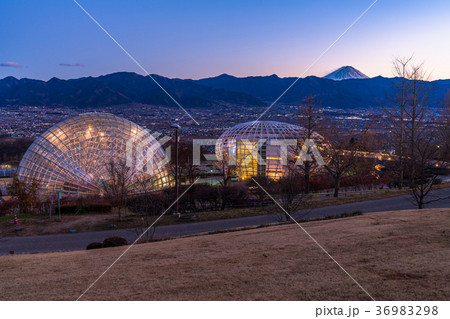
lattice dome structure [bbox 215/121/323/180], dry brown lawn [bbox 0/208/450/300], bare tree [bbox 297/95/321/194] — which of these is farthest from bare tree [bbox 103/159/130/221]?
bare tree [bbox 297/95/321/194]

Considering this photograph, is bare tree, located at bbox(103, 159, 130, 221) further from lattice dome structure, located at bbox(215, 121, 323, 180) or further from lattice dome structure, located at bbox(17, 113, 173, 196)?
lattice dome structure, located at bbox(215, 121, 323, 180)

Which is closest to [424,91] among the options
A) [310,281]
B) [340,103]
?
[310,281]

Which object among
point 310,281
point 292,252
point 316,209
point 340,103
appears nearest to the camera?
point 310,281

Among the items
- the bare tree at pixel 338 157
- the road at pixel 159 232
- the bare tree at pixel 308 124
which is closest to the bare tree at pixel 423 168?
the road at pixel 159 232

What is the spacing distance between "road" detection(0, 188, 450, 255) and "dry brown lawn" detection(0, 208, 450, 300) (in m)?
3.73

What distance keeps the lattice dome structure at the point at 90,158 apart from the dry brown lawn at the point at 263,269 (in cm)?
1622

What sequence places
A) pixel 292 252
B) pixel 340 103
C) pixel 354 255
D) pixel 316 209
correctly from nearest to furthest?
1. pixel 354 255
2. pixel 292 252
3. pixel 316 209
4. pixel 340 103

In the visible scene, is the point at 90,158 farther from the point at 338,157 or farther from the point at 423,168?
the point at 423,168

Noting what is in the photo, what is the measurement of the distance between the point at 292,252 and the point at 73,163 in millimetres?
24175

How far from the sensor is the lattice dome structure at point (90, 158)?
26500 millimetres

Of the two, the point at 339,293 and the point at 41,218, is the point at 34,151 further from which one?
the point at 339,293

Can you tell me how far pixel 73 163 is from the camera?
27.4 meters

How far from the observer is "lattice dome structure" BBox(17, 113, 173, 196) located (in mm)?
26500

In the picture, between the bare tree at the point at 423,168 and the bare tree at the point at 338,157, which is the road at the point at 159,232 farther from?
the bare tree at the point at 338,157
